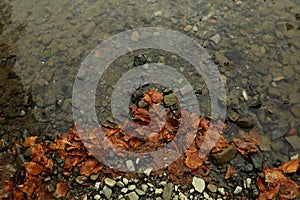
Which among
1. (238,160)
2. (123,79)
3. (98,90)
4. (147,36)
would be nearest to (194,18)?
(147,36)

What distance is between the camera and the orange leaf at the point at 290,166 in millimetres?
4059

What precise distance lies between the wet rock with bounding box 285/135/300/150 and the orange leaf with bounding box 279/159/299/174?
0.19m

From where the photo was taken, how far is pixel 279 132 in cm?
437

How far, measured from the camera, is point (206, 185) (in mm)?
4055

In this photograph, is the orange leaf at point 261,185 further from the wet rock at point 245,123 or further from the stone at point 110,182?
the stone at point 110,182

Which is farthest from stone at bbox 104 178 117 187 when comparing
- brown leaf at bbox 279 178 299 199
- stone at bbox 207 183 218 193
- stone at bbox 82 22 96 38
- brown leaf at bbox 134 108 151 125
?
stone at bbox 82 22 96 38

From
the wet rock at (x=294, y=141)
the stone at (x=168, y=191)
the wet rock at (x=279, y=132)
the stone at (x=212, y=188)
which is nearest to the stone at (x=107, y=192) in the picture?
the stone at (x=168, y=191)

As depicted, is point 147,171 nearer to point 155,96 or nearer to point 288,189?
point 155,96

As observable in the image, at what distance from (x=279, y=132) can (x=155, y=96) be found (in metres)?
1.68

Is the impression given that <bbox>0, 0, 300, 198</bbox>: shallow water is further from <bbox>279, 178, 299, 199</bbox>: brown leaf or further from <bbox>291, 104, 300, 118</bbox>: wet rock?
<bbox>279, 178, 299, 199</bbox>: brown leaf

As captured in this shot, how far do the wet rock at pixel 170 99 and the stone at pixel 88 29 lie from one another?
5.74 feet

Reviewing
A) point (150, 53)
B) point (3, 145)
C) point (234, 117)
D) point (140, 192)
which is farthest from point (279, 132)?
point (3, 145)

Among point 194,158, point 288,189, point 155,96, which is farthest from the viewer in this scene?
point 155,96

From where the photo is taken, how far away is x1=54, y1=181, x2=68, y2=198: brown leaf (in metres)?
4.16
